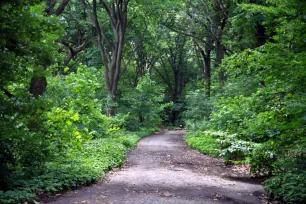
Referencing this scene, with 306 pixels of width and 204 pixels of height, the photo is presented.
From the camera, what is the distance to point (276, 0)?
382 inches

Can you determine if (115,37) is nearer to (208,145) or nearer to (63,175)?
(208,145)

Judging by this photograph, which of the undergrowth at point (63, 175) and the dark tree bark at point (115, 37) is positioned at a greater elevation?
the dark tree bark at point (115, 37)

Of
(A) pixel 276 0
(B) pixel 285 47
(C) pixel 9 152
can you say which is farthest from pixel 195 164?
(C) pixel 9 152

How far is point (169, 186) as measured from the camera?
7.98 m

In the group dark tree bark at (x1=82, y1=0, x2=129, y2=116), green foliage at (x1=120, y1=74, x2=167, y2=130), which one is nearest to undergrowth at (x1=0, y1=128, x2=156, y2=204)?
dark tree bark at (x1=82, y1=0, x2=129, y2=116)

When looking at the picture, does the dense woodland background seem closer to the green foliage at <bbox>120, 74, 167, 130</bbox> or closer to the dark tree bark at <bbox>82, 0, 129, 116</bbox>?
the dark tree bark at <bbox>82, 0, 129, 116</bbox>

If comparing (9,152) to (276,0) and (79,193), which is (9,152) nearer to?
(79,193)

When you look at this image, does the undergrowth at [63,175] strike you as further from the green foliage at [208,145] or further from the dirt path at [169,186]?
the green foliage at [208,145]

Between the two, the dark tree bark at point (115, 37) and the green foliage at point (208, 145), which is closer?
the green foliage at point (208, 145)

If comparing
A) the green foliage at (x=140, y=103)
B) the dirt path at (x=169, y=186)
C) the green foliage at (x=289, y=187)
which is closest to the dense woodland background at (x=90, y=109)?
the green foliage at (x=289, y=187)

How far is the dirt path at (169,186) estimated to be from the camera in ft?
22.2

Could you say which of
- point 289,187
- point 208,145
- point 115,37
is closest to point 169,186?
point 289,187

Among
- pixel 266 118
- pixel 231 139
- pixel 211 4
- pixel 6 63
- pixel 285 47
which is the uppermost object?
pixel 211 4

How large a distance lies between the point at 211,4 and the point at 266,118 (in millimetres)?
16102
